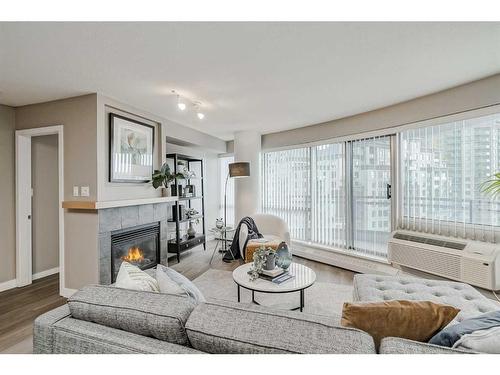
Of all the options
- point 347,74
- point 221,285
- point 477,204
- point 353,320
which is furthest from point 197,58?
point 477,204

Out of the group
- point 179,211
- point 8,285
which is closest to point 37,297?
point 8,285

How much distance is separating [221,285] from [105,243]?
148 centimetres

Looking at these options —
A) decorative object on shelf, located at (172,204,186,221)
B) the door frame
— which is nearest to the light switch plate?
the door frame

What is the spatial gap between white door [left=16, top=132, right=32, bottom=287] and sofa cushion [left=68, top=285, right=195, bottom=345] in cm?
290

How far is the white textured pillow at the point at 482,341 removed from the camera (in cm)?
88

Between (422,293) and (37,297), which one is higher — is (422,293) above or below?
above

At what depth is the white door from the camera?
322 cm

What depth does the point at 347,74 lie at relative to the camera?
2.35 m

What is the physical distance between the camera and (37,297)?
2.92 meters

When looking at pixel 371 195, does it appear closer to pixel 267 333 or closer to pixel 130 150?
pixel 267 333

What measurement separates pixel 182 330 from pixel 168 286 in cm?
42

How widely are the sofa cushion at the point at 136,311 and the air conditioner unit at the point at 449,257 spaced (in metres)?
2.84

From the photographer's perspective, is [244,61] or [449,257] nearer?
[244,61]
